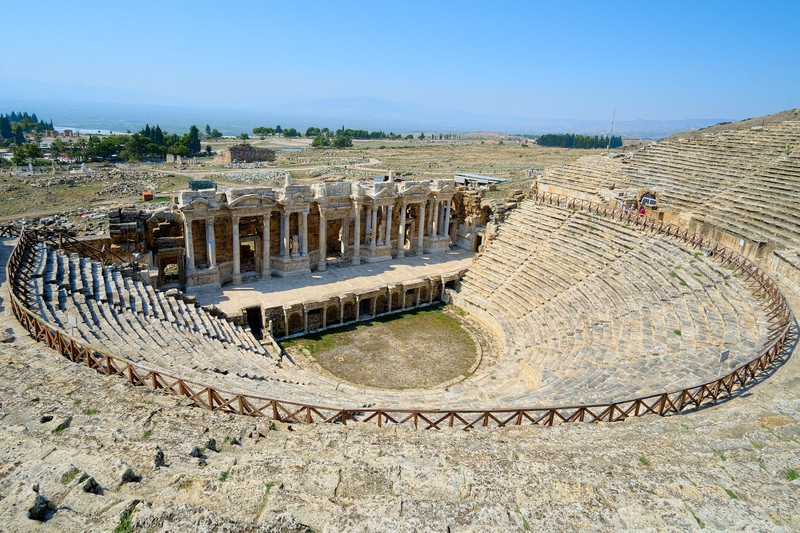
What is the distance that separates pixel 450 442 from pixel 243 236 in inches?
762

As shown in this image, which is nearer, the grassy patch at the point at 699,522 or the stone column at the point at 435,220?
the grassy patch at the point at 699,522

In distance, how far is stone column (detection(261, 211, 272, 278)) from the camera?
25.0 metres

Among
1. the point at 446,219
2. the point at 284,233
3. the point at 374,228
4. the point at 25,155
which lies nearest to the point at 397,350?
the point at 284,233

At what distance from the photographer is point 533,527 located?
6.68 metres

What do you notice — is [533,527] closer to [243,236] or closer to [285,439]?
[285,439]

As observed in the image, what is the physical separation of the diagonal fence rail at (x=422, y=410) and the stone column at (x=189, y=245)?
764 cm

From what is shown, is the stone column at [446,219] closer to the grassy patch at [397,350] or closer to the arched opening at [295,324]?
the grassy patch at [397,350]

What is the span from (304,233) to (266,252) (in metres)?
2.28

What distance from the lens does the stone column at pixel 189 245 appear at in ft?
75.7

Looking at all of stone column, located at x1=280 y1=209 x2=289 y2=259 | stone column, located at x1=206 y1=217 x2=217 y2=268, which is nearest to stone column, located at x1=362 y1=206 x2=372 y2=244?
stone column, located at x1=280 y1=209 x2=289 y2=259

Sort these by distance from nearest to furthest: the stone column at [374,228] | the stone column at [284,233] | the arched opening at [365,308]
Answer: the arched opening at [365,308]
the stone column at [284,233]
the stone column at [374,228]

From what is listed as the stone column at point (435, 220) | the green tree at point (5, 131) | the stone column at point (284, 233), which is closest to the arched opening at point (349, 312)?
the stone column at point (284, 233)

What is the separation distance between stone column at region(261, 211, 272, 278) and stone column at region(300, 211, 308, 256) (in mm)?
1705

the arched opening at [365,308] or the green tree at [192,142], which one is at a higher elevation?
the green tree at [192,142]
